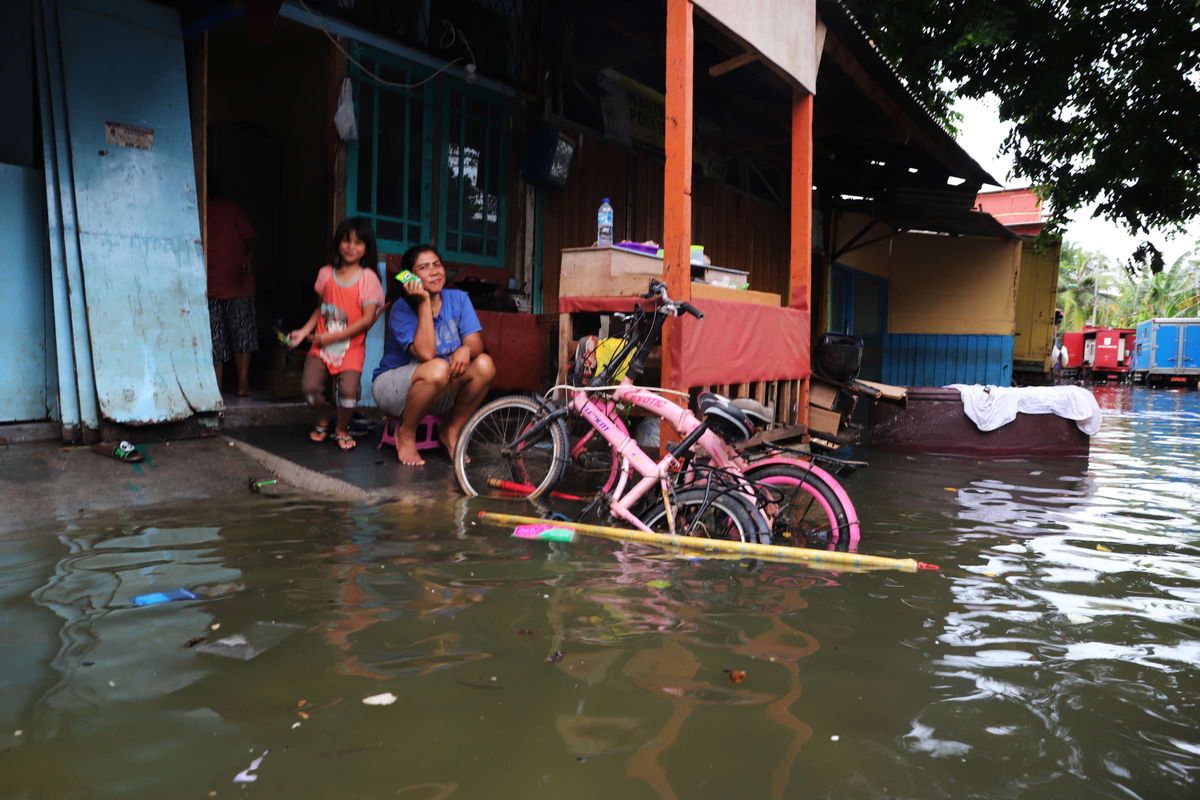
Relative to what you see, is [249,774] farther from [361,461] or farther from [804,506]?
[361,461]

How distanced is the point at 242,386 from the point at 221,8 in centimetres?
294

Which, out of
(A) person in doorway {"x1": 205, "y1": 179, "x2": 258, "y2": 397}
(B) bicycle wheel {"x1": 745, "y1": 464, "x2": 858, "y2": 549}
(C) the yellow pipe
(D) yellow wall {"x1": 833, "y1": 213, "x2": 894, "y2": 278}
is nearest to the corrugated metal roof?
(D) yellow wall {"x1": 833, "y1": 213, "x2": 894, "y2": 278}

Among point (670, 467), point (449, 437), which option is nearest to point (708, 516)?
point (670, 467)

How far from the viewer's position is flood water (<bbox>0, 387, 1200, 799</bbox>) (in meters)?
1.83

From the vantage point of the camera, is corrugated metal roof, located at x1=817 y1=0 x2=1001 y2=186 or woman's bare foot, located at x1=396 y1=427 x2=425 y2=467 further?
corrugated metal roof, located at x1=817 y1=0 x2=1001 y2=186

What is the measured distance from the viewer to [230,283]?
6496mm

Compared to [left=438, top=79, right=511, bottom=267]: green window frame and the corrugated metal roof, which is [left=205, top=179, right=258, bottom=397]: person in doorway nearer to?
[left=438, top=79, right=511, bottom=267]: green window frame

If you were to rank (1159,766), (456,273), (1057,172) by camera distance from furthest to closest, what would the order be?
(1057,172) → (456,273) → (1159,766)

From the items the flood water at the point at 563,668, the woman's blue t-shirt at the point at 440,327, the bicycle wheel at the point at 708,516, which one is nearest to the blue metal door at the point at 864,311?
the woman's blue t-shirt at the point at 440,327

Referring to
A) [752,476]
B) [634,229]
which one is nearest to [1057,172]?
[634,229]

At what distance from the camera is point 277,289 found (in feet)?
26.7

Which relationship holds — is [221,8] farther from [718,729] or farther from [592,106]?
[718,729]

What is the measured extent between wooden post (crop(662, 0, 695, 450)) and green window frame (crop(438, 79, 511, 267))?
3.00 metres

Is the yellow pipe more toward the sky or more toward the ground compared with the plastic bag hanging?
more toward the ground
